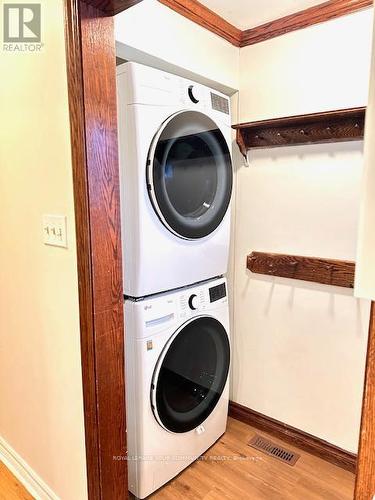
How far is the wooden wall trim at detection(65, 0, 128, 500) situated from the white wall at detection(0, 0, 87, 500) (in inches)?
2.4

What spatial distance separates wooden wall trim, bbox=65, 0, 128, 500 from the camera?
40.7 inches

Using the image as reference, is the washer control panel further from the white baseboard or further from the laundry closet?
the white baseboard

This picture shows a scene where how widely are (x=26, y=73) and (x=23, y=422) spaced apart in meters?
1.50

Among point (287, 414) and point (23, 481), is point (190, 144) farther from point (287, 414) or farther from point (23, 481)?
point (23, 481)

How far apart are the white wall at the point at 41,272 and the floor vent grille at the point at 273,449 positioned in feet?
3.30

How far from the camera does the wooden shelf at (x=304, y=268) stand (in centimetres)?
165

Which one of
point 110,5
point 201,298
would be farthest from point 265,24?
point 201,298

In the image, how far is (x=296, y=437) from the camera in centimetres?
189

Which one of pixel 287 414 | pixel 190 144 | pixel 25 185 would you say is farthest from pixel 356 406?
pixel 25 185

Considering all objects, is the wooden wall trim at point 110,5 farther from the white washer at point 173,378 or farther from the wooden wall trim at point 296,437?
the wooden wall trim at point 296,437

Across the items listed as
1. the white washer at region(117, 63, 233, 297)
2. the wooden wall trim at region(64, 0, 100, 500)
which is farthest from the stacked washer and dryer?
the wooden wall trim at region(64, 0, 100, 500)

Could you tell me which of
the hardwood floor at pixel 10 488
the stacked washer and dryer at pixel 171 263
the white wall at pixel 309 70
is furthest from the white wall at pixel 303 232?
the hardwood floor at pixel 10 488

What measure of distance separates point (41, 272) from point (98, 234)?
0.38 meters

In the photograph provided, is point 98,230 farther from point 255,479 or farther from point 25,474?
point 255,479
